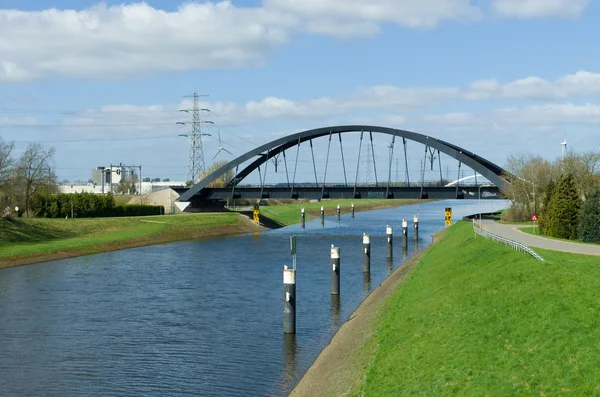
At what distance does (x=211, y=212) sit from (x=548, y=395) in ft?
327

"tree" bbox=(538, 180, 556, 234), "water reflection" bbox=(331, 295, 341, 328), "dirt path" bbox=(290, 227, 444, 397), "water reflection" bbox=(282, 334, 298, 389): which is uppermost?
"tree" bbox=(538, 180, 556, 234)

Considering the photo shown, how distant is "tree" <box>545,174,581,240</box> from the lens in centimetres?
4997

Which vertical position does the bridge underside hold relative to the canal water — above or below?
above

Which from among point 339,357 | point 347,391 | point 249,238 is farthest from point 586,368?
point 249,238

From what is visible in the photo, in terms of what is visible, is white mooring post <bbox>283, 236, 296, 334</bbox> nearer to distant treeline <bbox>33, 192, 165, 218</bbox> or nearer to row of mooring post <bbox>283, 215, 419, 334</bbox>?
row of mooring post <bbox>283, 215, 419, 334</bbox>

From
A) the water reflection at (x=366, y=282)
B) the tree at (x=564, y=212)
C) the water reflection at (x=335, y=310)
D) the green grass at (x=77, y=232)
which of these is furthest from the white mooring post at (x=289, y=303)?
the green grass at (x=77, y=232)

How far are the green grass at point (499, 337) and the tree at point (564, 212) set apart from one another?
21208 millimetres

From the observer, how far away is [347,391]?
61.0ft

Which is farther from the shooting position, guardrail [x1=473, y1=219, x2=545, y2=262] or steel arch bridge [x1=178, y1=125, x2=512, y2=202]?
steel arch bridge [x1=178, y1=125, x2=512, y2=202]

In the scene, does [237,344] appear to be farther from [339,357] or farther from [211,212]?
[211,212]

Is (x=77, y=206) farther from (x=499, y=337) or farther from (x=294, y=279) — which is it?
(x=499, y=337)

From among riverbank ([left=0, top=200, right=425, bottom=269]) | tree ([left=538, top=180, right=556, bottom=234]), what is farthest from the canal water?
tree ([left=538, top=180, right=556, bottom=234])

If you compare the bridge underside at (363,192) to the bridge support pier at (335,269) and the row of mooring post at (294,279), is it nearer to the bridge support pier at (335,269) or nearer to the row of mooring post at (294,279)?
the row of mooring post at (294,279)

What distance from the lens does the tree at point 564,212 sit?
4997 centimetres
